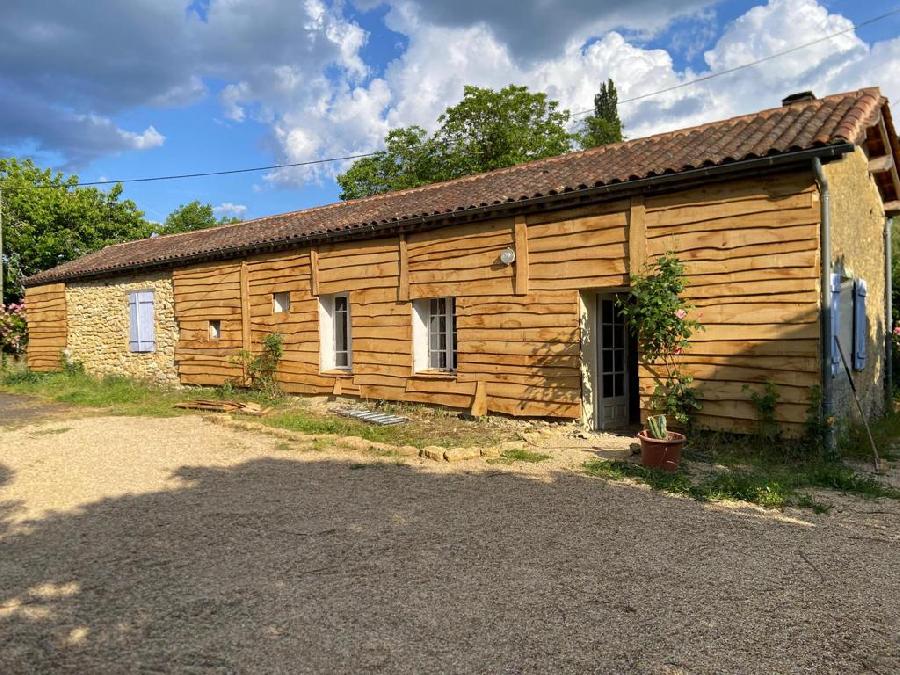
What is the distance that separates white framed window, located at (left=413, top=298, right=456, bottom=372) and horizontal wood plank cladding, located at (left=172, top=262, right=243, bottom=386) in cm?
477

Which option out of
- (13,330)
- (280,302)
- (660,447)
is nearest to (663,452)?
(660,447)

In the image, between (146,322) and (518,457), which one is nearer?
(518,457)

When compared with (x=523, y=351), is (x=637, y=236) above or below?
above

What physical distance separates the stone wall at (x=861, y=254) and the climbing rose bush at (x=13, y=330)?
22125mm

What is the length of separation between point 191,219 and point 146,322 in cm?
2956

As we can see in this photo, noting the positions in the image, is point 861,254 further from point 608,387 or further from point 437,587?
point 437,587

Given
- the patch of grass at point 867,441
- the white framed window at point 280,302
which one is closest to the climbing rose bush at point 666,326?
the patch of grass at point 867,441

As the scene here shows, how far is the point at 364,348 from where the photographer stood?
34.0 ft

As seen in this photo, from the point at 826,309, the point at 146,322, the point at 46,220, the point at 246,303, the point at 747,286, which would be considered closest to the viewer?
the point at 826,309

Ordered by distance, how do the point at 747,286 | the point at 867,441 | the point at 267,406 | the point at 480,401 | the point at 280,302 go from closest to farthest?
the point at 747,286, the point at 867,441, the point at 480,401, the point at 267,406, the point at 280,302

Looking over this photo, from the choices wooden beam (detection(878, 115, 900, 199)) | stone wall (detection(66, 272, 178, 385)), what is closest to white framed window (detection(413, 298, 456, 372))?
wooden beam (detection(878, 115, 900, 199))

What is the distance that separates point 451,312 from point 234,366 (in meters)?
5.67

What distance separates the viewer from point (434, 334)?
9.88 m

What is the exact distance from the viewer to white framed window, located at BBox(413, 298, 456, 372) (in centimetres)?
964
